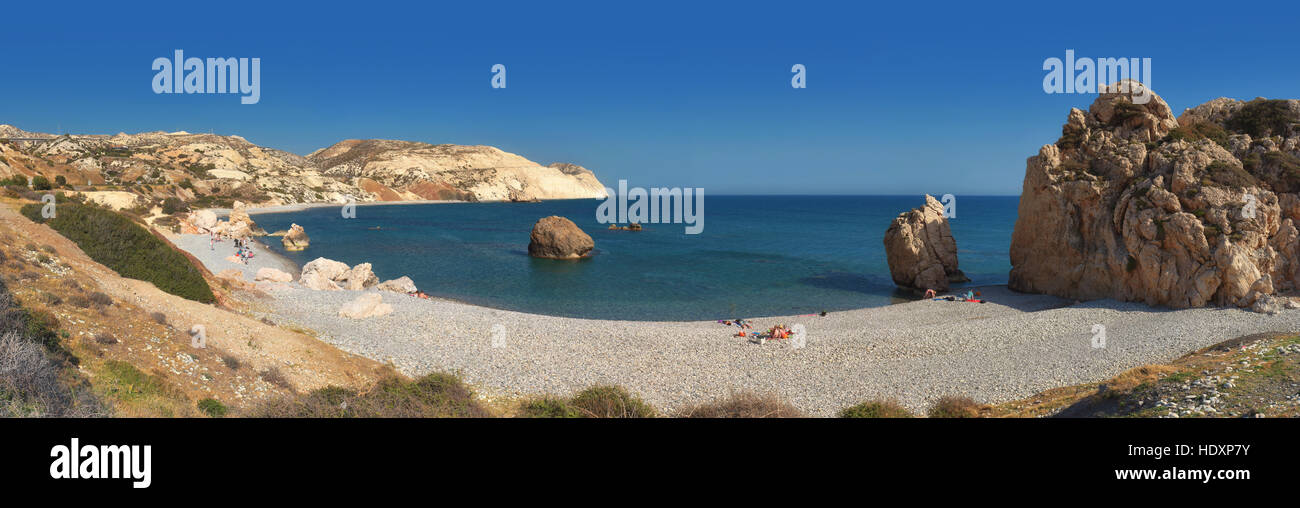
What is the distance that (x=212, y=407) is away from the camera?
9.55 meters

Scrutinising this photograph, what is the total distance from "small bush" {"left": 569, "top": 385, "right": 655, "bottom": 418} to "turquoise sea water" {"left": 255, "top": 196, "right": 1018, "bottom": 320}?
1468cm

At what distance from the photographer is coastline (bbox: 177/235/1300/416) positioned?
13.9m

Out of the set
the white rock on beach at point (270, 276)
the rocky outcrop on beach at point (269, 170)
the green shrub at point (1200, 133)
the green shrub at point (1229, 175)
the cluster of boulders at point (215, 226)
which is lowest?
the white rock on beach at point (270, 276)

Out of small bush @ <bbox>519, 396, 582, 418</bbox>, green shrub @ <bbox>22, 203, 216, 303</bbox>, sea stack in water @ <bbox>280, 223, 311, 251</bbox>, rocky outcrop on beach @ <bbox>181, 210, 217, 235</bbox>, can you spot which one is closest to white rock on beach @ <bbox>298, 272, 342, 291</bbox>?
green shrub @ <bbox>22, 203, 216, 303</bbox>

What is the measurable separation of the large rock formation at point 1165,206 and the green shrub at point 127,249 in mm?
31322

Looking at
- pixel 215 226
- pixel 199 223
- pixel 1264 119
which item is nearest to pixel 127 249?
pixel 215 226

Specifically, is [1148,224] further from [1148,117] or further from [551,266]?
[551,266]

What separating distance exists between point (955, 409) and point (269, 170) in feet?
426

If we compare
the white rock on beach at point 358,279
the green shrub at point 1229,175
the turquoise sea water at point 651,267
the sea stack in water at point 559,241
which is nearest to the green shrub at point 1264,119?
the green shrub at point 1229,175

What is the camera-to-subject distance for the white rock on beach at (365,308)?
19.5 metres

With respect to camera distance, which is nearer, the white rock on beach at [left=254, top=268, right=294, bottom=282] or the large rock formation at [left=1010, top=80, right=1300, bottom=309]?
the large rock formation at [left=1010, top=80, right=1300, bottom=309]

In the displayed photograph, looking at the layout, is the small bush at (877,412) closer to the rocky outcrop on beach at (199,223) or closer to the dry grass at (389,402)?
the dry grass at (389,402)

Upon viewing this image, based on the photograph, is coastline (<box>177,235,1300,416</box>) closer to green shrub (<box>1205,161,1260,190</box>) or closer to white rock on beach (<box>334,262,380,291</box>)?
green shrub (<box>1205,161,1260,190</box>)
